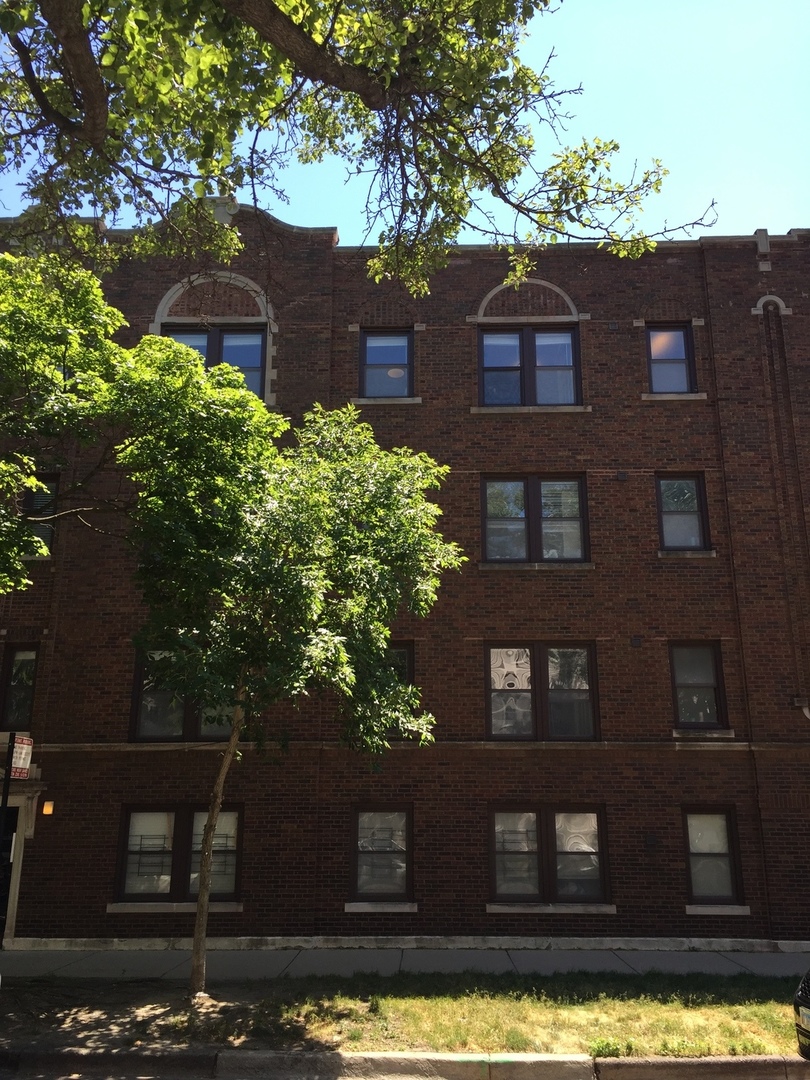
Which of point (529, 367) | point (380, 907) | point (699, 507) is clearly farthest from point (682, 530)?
point (380, 907)

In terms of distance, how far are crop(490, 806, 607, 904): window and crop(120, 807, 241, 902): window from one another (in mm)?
4141

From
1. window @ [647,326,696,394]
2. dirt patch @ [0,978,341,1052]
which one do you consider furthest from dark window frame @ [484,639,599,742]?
dirt patch @ [0,978,341,1052]

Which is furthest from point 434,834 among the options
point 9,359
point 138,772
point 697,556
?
Answer: point 9,359

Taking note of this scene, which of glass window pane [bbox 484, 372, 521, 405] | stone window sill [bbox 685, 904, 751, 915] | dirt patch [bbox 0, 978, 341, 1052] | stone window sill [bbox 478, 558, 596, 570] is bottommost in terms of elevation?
dirt patch [bbox 0, 978, 341, 1052]

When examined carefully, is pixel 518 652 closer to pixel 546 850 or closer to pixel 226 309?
pixel 546 850

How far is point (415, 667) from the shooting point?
1421 centimetres

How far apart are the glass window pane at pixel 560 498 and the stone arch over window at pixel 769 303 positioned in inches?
180

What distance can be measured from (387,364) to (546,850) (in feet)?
28.8

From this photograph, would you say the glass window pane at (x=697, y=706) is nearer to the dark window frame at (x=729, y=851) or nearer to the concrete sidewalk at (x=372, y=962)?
the dark window frame at (x=729, y=851)

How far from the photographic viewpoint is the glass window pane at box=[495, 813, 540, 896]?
13.5 meters

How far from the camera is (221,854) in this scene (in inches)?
533

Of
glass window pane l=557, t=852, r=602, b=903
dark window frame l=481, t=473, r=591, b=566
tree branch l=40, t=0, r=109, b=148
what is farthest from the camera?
dark window frame l=481, t=473, r=591, b=566

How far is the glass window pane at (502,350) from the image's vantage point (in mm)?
15820

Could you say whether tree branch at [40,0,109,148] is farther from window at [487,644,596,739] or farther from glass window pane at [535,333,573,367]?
window at [487,644,596,739]
